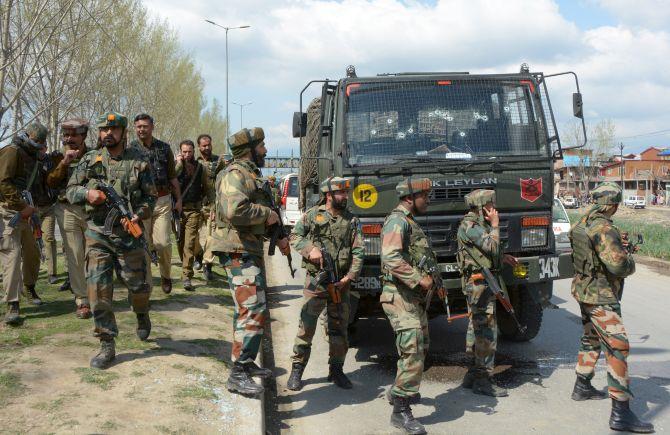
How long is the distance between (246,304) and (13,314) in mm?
2508

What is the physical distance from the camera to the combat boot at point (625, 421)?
13.9ft

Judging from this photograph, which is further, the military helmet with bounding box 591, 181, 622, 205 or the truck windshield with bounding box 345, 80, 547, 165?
the truck windshield with bounding box 345, 80, 547, 165

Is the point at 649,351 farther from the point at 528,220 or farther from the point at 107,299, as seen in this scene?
the point at 107,299

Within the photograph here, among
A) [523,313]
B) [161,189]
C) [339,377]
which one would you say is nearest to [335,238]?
[339,377]

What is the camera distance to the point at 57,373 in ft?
14.6

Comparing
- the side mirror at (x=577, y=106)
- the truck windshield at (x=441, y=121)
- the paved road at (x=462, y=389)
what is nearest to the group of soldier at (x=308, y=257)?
the paved road at (x=462, y=389)

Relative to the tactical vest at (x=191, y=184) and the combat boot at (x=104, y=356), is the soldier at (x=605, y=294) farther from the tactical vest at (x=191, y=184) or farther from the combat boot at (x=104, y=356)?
the tactical vest at (x=191, y=184)

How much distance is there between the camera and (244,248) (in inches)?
177

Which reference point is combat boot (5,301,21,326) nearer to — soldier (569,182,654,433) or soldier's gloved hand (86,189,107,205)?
soldier's gloved hand (86,189,107,205)

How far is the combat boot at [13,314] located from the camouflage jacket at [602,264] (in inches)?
185

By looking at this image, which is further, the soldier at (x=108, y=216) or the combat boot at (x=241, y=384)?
the soldier at (x=108, y=216)

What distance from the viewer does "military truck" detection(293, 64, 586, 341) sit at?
5.64 metres

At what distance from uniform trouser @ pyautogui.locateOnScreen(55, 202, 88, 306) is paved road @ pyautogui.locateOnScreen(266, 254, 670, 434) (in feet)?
6.65

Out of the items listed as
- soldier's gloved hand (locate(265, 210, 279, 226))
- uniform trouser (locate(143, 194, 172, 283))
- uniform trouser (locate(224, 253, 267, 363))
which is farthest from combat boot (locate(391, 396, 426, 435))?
uniform trouser (locate(143, 194, 172, 283))
